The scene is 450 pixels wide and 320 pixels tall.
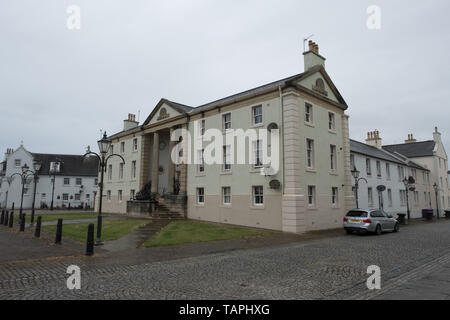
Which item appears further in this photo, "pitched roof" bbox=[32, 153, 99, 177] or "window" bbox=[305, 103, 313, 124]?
"pitched roof" bbox=[32, 153, 99, 177]

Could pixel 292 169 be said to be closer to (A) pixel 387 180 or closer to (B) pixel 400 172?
(A) pixel 387 180

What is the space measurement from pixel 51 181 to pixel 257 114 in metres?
50.3

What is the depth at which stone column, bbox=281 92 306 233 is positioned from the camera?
18.7m

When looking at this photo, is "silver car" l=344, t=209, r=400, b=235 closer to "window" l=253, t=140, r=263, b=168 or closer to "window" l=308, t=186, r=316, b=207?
"window" l=308, t=186, r=316, b=207

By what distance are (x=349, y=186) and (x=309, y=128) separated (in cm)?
640

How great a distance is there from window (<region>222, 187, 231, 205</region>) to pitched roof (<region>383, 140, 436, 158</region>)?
3628cm

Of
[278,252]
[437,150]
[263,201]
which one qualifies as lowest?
[278,252]

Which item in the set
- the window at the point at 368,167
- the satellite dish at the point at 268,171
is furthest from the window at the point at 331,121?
the window at the point at 368,167

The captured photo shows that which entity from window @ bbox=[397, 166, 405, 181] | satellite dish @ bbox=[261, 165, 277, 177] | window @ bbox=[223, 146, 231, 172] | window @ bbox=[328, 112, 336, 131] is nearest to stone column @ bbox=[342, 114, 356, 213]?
window @ bbox=[328, 112, 336, 131]

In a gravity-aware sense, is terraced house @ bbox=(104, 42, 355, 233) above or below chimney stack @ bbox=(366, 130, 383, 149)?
below

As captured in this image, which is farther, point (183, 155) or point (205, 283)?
point (183, 155)

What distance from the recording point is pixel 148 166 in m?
33.5
